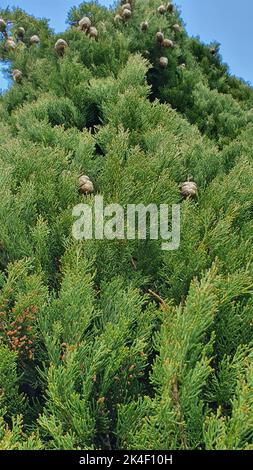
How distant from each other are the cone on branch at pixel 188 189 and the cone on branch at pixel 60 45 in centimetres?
279

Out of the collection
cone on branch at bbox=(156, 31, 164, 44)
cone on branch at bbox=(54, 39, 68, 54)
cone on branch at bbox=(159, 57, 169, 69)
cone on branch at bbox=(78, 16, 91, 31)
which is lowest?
cone on branch at bbox=(54, 39, 68, 54)

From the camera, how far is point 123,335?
2.21m

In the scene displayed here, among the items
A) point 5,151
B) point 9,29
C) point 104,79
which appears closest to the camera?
point 5,151

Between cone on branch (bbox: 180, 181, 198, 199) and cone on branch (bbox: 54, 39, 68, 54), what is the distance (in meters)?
2.79

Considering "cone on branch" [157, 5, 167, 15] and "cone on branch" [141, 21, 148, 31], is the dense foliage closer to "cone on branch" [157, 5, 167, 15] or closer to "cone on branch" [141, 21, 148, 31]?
"cone on branch" [141, 21, 148, 31]

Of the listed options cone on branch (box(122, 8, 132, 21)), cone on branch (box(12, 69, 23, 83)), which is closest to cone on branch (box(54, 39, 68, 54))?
cone on branch (box(12, 69, 23, 83))

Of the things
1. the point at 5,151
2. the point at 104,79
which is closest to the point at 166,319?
the point at 5,151

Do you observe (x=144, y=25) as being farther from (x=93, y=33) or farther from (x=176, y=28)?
(x=176, y=28)

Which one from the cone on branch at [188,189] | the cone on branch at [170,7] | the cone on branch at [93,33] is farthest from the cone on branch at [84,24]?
the cone on branch at [188,189]

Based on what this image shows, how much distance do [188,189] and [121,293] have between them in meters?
1.16

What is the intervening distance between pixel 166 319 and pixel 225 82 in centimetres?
619

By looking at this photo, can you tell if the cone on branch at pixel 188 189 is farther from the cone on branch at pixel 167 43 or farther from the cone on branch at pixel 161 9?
the cone on branch at pixel 161 9

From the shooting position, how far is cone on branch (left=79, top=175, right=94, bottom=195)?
10.8 ft
